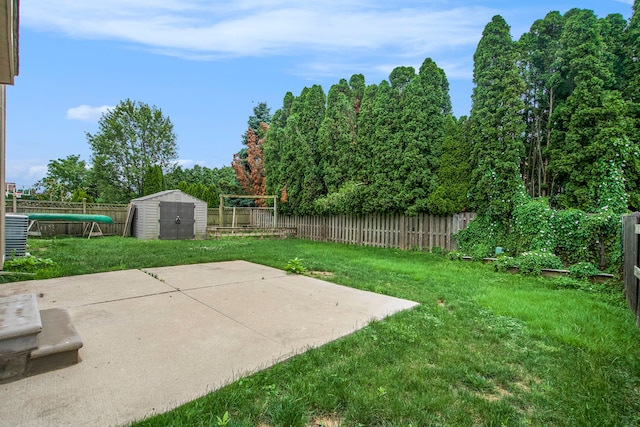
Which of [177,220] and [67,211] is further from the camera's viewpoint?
[177,220]

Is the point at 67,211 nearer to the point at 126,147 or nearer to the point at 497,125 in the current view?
the point at 126,147

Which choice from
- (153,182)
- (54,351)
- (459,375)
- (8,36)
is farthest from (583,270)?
(153,182)

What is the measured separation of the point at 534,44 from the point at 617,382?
8810 millimetres

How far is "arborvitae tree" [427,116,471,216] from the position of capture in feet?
30.3

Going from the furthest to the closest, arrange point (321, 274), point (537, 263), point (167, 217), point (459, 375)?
point (167, 217), point (537, 263), point (321, 274), point (459, 375)

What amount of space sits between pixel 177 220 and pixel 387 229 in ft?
28.6

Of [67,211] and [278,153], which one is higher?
[278,153]

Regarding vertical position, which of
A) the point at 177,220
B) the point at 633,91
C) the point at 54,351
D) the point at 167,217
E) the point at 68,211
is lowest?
the point at 54,351

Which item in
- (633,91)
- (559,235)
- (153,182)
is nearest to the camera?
(559,235)

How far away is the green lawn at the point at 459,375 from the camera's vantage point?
1.82m

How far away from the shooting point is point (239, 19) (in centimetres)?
732

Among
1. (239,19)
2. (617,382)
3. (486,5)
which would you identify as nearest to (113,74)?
(239,19)

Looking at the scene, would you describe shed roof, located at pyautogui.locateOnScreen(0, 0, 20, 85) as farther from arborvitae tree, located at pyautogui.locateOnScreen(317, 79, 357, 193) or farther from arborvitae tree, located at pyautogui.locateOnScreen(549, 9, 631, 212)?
arborvitae tree, located at pyautogui.locateOnScreen(317, 79, 357, 193)

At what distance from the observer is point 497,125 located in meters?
8.44
